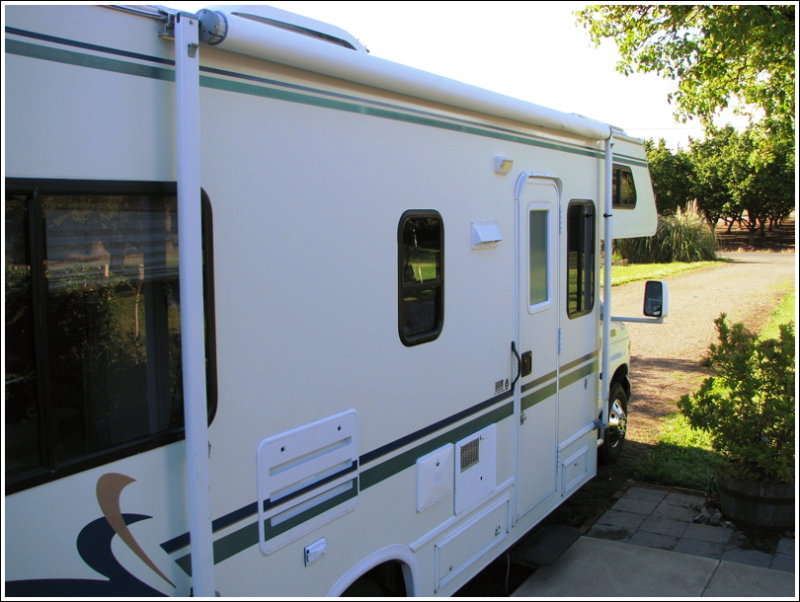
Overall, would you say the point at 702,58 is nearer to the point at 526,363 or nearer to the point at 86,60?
the point at 526,363

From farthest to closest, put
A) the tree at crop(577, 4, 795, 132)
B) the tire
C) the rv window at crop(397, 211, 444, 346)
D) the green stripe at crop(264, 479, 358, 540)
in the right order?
the tree at crop(577, 4, 795, 132)
the tire
the rv window at crop(397, 211, 444, 346)
the green stripe at crop(264, 479, 358, 540)

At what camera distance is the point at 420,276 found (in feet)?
11.2

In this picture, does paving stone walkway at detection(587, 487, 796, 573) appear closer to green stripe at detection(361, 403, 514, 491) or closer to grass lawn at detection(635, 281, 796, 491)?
grass lawn at detection(635, 281, 796, 491)

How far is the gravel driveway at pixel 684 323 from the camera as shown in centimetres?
915

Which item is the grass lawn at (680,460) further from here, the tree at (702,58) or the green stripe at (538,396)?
the tree at (702,58)

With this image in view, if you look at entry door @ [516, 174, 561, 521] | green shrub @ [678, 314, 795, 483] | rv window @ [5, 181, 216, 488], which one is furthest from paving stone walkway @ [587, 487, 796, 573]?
rv window @ [5, 181, 216, 488]

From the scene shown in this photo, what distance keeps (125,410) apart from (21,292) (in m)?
0.47

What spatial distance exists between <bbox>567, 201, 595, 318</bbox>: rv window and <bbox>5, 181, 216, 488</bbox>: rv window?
125 inches

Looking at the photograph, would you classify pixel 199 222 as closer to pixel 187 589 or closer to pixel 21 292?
pixel 21 292

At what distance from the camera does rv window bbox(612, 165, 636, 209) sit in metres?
5.75

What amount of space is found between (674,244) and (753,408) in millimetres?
22382

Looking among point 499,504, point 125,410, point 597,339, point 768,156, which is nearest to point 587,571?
point 499,504

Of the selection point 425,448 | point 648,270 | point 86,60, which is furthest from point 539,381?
point 648,270

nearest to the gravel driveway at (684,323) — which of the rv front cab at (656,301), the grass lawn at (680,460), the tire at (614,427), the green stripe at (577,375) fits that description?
the grass lawn at (680,460)
